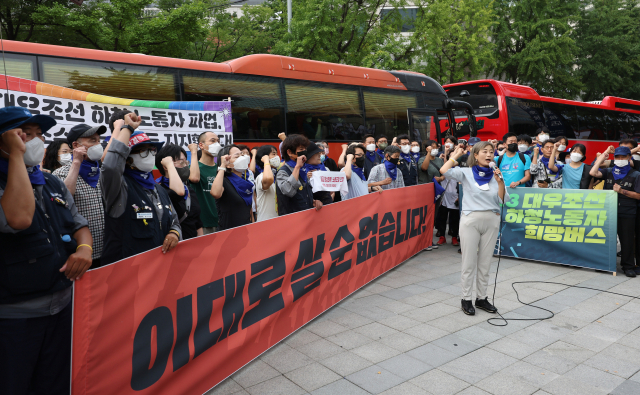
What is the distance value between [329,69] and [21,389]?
1093 centimetres

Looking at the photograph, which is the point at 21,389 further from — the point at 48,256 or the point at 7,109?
the point at 7,109

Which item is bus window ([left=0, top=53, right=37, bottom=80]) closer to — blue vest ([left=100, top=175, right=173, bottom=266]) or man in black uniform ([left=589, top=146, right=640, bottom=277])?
blue vest ([left=100, top=175, right=173, bottom=266])

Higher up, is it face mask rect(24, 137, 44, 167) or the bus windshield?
the bus windshield

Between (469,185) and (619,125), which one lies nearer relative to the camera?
(469,185)

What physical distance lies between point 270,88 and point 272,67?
1.71 ft

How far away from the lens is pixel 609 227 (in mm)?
7039

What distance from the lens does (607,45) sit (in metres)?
27.3

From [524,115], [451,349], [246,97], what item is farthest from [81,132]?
[524,115]

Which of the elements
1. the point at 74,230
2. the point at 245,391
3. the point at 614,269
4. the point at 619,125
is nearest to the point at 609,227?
the point at 614,269

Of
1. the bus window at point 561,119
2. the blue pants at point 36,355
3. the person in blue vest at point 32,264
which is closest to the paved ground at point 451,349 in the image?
the blue pants at point 36,355

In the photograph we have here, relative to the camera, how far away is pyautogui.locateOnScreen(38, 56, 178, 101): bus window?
8016 millimetres

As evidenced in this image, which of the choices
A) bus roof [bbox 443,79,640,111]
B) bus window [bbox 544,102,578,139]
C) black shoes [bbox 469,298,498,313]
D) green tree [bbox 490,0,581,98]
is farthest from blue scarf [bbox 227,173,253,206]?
green tree [bbox 490,0,581,98]

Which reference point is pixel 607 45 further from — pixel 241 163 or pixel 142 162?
pixel 142 162

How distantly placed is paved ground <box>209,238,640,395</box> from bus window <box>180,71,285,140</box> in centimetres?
562
